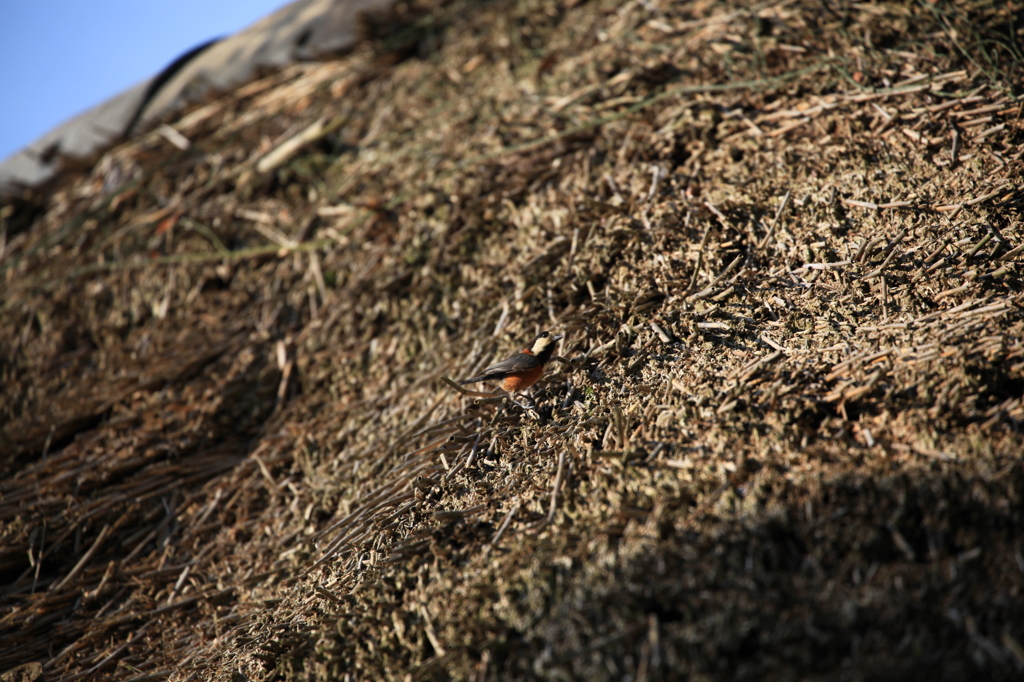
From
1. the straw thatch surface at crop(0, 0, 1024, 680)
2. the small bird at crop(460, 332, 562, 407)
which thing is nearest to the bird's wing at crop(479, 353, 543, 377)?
the small bird at crop(460, 332, 562, 407)

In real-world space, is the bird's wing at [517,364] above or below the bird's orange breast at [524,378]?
above

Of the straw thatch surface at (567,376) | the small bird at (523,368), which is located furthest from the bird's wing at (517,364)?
the straw thatch surface at (567,376)

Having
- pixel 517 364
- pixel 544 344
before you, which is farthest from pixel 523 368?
pixel 544 344

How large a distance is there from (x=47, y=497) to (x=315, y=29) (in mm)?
4332

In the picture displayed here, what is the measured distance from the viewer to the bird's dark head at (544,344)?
2492 millimetres

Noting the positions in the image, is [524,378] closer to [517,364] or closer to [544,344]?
[517,364]

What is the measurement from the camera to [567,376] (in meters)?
2.42

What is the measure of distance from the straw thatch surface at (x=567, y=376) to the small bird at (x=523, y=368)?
9cm

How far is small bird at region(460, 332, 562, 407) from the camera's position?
7.94 feet

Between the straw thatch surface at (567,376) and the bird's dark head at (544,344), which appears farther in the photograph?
the bird's dark head at (544,344)

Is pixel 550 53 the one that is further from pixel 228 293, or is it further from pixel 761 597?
pixel 761 597

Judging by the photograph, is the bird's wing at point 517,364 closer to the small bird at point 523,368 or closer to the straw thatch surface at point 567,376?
the small bird at point 523,368

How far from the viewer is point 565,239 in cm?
301

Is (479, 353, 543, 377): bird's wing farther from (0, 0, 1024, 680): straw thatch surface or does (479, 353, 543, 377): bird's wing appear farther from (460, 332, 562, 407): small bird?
(0, 0, 1024, 680): straw thatch surface
